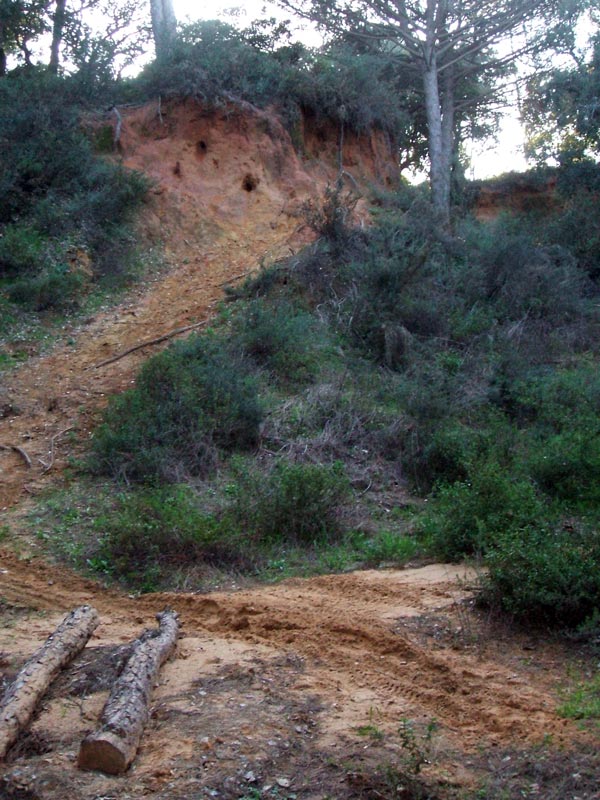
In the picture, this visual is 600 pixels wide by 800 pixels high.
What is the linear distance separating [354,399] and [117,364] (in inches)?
129

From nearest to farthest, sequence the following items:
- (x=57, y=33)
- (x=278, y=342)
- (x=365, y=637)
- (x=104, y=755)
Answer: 1. (x=104, y=755)
2. (x=365, y=637)
3. (x=278, y=342)
4. (x=57, y=33)

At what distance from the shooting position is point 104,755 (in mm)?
4473

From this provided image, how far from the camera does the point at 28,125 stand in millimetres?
16141

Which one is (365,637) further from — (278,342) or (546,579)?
(278,342)

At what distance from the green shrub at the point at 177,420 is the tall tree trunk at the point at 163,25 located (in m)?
10.5

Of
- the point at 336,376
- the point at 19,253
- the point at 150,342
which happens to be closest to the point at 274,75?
the point at 19,253

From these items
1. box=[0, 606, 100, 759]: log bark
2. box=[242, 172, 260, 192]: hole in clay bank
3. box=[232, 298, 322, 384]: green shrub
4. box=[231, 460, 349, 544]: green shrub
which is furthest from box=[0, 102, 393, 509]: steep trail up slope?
box=[0, 606, 100, 759]: log bark

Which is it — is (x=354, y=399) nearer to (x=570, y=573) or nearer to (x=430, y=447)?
(x=430, y=447)

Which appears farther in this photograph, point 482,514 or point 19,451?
point 19,451

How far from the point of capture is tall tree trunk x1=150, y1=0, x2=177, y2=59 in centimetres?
1928

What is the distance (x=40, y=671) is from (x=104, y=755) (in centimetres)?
108

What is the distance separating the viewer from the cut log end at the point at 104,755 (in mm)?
4465

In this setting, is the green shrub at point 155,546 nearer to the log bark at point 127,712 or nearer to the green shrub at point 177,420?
the green shrub at point 177,420

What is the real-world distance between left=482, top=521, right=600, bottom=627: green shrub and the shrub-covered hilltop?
2cm
